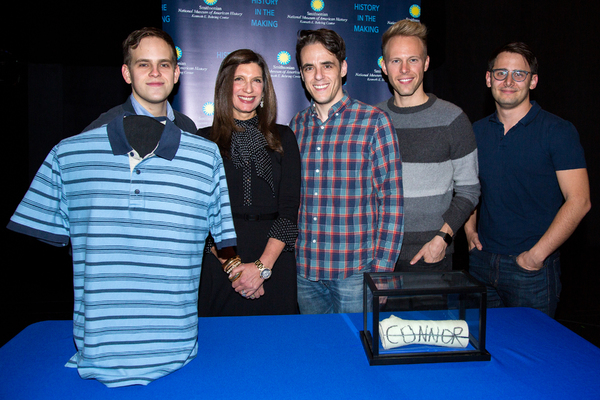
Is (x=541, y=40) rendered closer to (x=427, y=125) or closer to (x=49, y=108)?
(x=427, y=125)

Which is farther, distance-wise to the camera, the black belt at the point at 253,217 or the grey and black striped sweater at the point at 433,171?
the grey and black striped sweater at the point at 433,171

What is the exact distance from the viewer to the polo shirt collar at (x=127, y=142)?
122 cm

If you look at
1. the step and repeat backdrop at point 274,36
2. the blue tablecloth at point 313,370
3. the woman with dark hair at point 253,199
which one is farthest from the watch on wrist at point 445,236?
the step and repeat backdrop at point 274,36

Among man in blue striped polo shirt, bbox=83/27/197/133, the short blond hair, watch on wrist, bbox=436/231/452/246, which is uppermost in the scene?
the short blond hair

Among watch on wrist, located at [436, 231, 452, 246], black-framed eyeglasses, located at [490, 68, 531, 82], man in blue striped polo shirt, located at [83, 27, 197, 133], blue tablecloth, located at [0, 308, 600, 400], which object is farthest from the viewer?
black-framed eyeglasses, located at [490, 68, 531, 82]

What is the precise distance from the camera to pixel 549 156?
2.18 m

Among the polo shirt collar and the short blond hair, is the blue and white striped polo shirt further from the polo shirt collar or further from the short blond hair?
the short blond hair

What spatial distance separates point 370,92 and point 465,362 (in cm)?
244

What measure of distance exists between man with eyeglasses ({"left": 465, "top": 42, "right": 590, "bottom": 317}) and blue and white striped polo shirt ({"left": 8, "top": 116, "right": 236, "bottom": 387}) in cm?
174

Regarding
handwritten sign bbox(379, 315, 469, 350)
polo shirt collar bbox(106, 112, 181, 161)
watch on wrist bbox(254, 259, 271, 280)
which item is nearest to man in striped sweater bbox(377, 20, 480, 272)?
watch on wrist bbox(254, 259, 271, 280)

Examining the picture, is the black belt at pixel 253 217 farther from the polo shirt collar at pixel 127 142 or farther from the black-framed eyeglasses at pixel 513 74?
the black-framed eyeglasses at pixel 513 74

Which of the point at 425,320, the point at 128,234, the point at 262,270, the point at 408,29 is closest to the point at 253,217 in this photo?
the point at 262,270

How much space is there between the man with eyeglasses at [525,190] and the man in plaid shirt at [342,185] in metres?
0.72

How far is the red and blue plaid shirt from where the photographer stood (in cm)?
197
